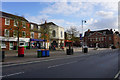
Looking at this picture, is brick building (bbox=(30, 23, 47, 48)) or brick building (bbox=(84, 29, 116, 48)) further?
brick building (bbox=(84, 29, 116, 48))

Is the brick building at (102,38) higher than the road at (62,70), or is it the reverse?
the brick building at (102,38)

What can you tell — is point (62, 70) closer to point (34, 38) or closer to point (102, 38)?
point (34, 38)

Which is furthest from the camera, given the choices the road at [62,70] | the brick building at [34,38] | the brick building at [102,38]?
the brick building at [102,38]

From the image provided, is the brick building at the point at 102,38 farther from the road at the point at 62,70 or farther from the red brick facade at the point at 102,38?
the road at the point at 62,70

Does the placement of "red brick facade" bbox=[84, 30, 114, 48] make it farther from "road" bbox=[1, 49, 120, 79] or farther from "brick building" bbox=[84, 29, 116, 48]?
"road" bbox=[1, 49, 120, 79]

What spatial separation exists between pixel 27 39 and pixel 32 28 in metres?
4.51

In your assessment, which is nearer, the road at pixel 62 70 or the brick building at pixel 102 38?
the road at pixel 62 70

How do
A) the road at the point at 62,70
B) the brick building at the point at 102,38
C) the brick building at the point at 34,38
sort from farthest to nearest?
the brick building at the point at 102,38 → the brick building at the point at 34,38 → the road at the point at 62,70

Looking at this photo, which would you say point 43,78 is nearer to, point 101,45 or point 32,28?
point 32,28

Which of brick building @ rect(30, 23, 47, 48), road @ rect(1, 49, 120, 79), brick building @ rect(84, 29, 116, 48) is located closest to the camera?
road @ rect(1, 49, 120, 79)

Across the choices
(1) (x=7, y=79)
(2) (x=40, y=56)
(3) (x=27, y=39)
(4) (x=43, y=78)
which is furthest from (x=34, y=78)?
(3) (x=27, y=39)

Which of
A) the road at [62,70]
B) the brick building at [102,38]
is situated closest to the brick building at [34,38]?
the road at [62,70]

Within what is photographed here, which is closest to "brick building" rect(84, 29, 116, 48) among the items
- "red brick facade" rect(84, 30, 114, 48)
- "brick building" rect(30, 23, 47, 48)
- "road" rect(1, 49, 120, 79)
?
"red brick facade" rect(84, 30, 114, 48)

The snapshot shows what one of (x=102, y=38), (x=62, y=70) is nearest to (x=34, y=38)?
(x=62, y=70)
